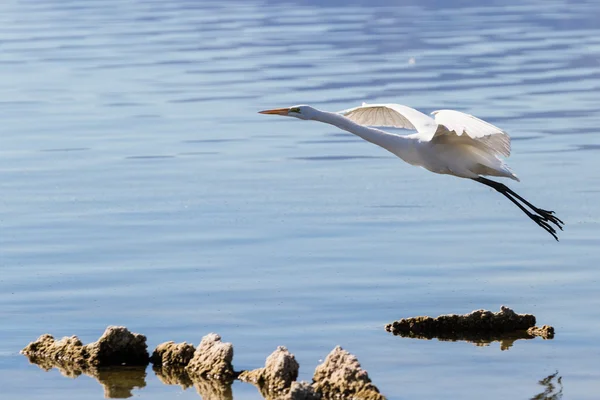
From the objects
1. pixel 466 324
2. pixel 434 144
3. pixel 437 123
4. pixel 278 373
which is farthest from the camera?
pixel 434 144

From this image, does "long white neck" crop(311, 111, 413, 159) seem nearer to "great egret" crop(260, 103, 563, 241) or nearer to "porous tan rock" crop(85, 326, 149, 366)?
"great egret" crop(260, 103, 563, 241)

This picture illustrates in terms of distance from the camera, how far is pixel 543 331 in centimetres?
991

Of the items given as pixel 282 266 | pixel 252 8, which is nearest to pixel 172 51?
pixel 252 8

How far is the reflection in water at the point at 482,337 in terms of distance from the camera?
32.3ft

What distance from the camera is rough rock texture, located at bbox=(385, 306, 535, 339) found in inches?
394

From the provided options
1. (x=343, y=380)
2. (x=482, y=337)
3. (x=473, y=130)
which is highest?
(x=473, y=130)

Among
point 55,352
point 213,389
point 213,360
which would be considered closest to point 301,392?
point 213,389

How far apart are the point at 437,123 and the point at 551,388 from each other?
2.54 metres

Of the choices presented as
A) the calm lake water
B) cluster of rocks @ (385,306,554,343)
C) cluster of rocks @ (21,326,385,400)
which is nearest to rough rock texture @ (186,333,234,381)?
cluster of rocks @ (21,326,385,400)

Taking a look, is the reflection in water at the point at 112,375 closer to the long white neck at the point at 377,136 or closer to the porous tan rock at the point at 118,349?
the porous tan rock at the point at 118,349

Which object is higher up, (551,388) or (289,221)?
(289,221)

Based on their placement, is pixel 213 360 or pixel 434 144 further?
pixel 434 144

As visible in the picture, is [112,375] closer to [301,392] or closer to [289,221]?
[301,392]

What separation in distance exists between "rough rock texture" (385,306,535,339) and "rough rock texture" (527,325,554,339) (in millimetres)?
101
